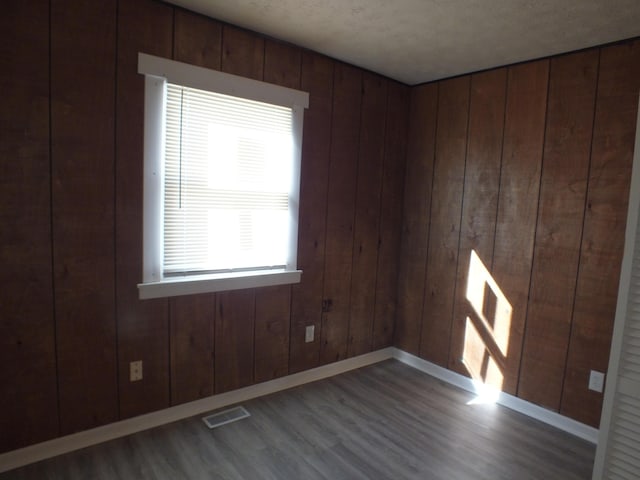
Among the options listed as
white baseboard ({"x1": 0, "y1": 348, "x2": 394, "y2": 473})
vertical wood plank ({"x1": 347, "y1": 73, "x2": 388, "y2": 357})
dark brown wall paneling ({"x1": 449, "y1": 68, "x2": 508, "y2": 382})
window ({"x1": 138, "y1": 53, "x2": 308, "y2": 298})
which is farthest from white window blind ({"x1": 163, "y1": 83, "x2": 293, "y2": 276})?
dark brown wall paneling ({"x1": 449, "y1": 68, "x2": 508, "y2": 382})

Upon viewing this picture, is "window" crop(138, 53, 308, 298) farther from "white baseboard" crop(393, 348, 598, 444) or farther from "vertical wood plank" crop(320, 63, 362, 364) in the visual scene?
"white baseboard" crop(393, 348, 598, 444)

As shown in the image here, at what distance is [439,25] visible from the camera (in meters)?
2.34

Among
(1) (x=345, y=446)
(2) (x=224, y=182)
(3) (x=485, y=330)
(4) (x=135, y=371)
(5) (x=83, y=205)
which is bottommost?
(1) (x=345, y=446)

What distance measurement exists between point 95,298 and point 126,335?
0.92 feet

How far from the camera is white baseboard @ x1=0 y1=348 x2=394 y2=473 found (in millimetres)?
2049

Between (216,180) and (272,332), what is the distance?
1.16 meters

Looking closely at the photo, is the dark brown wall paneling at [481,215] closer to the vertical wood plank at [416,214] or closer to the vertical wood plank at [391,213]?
the vertical wood plank at [416,214]

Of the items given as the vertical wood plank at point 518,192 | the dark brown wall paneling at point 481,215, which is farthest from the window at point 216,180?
the vertical wood plank at point 518,192

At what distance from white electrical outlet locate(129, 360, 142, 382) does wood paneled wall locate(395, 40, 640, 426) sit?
2273mm

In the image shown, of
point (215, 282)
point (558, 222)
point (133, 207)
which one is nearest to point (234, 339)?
point (215, 282)

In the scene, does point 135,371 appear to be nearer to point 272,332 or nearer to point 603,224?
point 272,332

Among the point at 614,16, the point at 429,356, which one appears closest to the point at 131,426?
the point at 429,356

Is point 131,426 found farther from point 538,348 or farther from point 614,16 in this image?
point 614,16

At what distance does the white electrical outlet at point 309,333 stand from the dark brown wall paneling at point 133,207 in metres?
1.10
